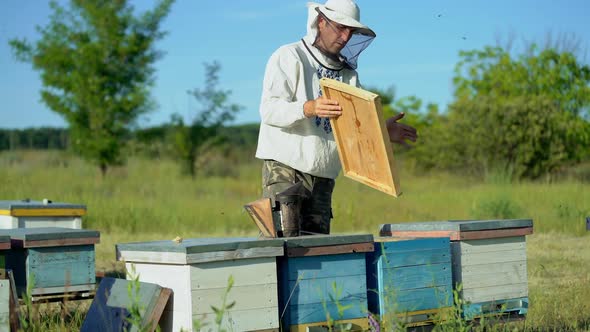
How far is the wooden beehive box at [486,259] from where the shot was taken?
4.11 metres

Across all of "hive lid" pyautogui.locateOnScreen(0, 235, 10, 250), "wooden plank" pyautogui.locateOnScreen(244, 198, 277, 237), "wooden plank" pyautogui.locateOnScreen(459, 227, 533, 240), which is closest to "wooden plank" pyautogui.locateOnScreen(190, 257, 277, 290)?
"wooden plank" pyautogui.locateOnScreen(244, 198, 277, 237)

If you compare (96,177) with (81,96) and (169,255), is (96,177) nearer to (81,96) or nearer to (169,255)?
(81,96)

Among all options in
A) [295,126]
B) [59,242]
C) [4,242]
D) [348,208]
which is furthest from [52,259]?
[348,208]

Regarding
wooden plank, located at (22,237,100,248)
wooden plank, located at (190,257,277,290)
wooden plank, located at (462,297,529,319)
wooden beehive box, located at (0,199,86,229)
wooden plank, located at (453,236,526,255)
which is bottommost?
wooden plank, located at (462,297,529,319)

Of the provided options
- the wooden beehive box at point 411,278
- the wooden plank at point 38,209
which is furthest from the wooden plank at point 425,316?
the wooden plank at point 38,209

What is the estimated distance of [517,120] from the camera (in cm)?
1797

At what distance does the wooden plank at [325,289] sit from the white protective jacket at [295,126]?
25.5 inches

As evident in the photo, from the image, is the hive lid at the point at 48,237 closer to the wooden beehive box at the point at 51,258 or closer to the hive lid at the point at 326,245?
the wooden beehive box at the point at 51,258

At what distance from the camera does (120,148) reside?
1869 cm

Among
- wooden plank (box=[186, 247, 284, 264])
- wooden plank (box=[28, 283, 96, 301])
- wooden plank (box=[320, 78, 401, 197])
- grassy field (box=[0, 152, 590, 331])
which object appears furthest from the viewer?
grassy field (box=[0, 152, 590, 331])

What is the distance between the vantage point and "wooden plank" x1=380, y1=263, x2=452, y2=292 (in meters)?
3.74

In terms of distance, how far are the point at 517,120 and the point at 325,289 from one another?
49.9 feet

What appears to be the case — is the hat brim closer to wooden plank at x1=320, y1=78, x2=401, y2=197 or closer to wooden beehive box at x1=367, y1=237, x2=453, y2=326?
wooden plank at x1=320, y1=78, x2=401, y2=197

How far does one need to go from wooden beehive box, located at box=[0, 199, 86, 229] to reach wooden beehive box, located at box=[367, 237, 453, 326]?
3.79 m
